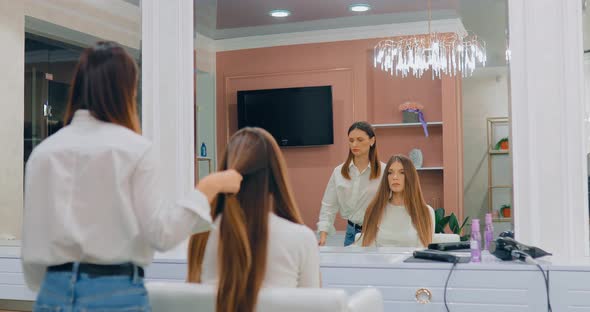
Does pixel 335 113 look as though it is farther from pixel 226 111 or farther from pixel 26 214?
pixel 26 214

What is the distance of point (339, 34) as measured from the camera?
10.3 ft

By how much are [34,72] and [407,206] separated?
2.39 metres

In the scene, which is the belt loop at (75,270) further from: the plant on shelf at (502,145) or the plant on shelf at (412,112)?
the plant on shelf at (502,145)

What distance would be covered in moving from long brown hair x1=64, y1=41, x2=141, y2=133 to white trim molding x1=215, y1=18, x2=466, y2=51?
63.4 inches

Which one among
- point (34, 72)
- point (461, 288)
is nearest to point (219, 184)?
point (461, 288)

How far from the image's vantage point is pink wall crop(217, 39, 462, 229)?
2.95 m

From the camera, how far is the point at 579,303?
2568 mm

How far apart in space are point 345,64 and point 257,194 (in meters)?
1.39

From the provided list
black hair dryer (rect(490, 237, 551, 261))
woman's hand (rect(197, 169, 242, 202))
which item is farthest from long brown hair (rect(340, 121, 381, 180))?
woman's hand (rect(197, 169, 242, 202))

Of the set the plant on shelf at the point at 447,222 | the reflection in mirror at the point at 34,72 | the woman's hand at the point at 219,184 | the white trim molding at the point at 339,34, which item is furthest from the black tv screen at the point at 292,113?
the woman's hand at the point at 219,184

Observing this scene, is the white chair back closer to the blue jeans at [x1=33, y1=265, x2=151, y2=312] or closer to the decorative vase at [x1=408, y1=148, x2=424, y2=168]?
the blue jeans at [x1=33, y1=265, x2=151, y2=312]

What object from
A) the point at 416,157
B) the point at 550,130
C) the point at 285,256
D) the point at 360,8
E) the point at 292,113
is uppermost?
the point at 360,8

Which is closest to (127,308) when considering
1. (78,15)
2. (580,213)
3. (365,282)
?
(365,282)

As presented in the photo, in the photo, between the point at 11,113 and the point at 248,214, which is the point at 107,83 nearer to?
the point at 248,214
